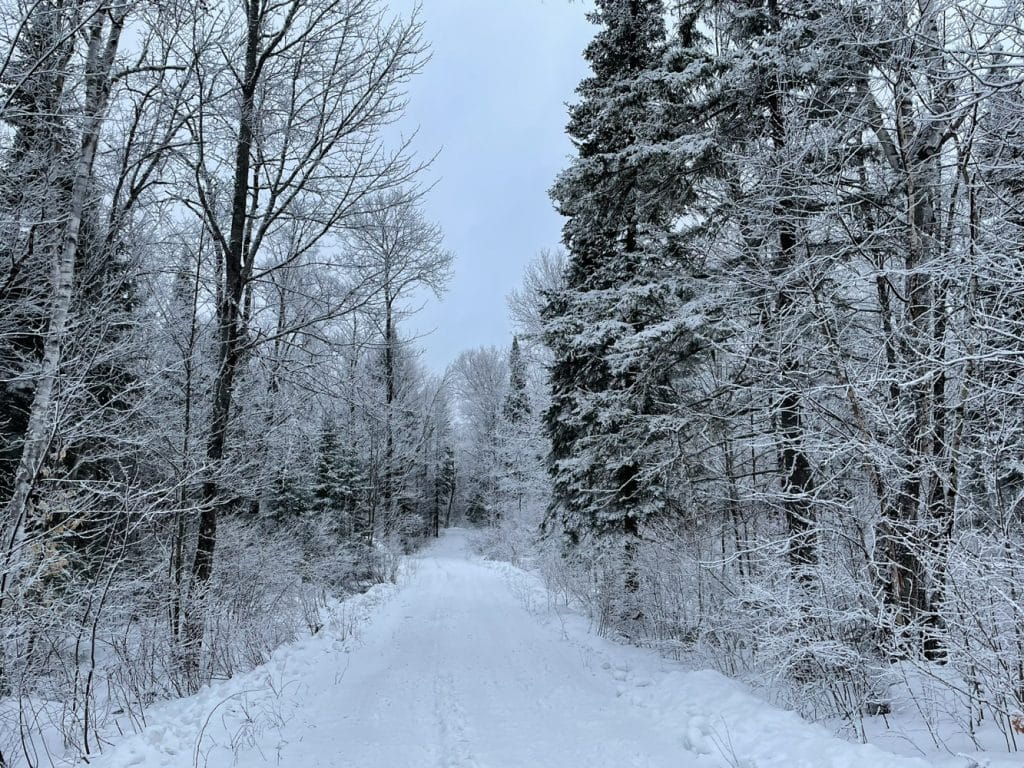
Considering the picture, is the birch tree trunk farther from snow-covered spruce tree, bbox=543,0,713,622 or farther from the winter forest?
snow-covered spruce tree, bbox=543,0,713,622

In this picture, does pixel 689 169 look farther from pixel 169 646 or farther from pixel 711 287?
pixel 169 646

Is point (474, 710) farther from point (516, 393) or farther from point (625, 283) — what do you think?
point (516, 393)

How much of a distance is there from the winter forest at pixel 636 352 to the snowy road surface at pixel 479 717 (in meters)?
0.13

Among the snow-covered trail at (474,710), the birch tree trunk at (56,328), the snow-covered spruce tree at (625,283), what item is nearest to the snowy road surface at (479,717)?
the snow-covered trail at (474,710)

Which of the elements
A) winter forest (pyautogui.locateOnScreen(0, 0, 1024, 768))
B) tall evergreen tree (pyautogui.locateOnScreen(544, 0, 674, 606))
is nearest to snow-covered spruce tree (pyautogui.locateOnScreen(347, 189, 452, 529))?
winter forest (pyautogui.locateOnScreen(0, 0, 1024, 768))

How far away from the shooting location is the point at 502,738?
16.1 ft

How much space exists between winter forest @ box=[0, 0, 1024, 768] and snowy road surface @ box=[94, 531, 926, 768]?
0.43 ft

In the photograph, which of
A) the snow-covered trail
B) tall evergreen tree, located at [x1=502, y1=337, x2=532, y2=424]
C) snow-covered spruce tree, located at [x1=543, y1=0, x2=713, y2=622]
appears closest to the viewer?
the snow-covered trail

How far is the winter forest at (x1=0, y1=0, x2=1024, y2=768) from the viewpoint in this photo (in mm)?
4121

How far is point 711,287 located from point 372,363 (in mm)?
15806

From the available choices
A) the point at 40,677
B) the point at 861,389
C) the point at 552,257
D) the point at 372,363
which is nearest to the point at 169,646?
the point at 40,677

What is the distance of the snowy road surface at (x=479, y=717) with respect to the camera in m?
4.25

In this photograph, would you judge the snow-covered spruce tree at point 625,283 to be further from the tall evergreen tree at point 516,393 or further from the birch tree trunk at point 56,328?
the tall evergreen tree at point 516,393

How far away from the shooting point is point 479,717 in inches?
216
